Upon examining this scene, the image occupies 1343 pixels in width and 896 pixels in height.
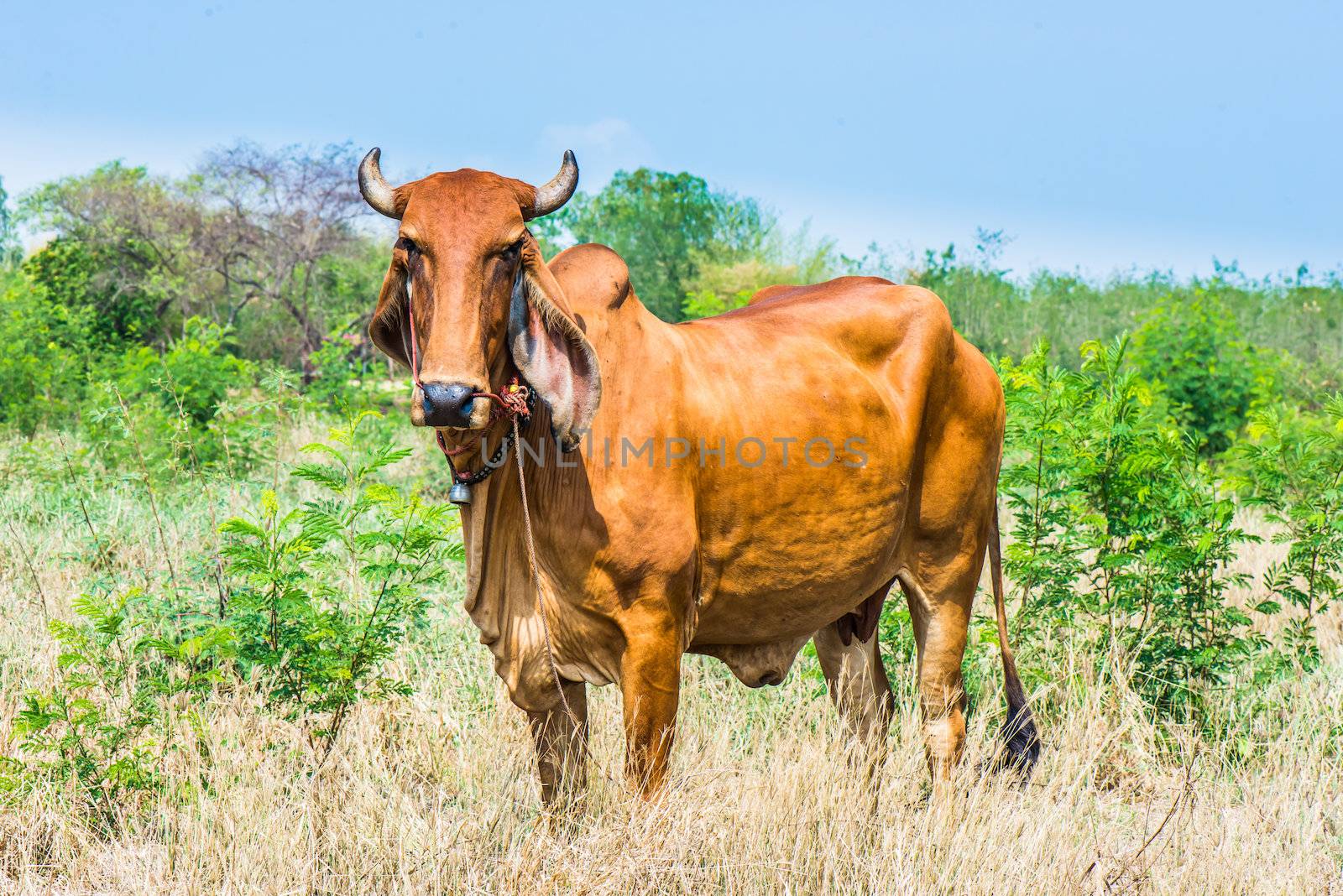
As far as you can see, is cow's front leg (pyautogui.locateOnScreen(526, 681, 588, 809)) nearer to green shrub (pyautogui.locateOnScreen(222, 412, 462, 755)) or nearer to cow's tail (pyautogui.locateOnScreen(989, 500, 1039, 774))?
green shrub (pyautogui.locateOnScreen(222, 412, 462, 755))

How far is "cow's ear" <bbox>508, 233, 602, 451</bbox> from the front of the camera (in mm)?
3072

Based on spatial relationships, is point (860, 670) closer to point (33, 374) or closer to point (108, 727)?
point (108, 727)

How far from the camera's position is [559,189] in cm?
312

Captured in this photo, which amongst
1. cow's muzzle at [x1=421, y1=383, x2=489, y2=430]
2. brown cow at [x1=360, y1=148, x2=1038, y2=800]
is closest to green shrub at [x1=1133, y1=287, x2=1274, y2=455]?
brown cow at [x1=360, y1=148, x2=1038, y2=800]

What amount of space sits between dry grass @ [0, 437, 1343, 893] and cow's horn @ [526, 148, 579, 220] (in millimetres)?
1720

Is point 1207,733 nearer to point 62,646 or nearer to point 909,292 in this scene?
point 909,292

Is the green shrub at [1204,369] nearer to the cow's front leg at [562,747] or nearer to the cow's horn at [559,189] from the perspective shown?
the cow's front leg at [562,747]

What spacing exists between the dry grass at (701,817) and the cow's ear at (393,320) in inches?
54.6

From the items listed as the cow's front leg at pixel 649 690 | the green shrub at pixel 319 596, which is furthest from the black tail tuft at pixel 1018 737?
the green shrub at pixel 319 596

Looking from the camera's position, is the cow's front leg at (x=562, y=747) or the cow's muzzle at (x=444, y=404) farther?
the cow's front leg at (x=562, y=747)

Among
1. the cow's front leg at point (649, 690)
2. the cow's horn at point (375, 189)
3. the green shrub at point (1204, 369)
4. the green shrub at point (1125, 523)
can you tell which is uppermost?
the green shrub at point (1204, 369)

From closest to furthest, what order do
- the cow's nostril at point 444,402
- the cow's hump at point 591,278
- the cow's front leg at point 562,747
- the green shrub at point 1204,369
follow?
the cow's nostril at point 444,402 → the cow's hump at point 591,278 → the cow's front leg at point 562,747 → the green shrub at point 1204,369

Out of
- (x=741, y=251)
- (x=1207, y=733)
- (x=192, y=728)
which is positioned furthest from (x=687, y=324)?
(x=741, y=251)

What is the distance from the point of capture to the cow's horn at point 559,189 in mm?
3111
